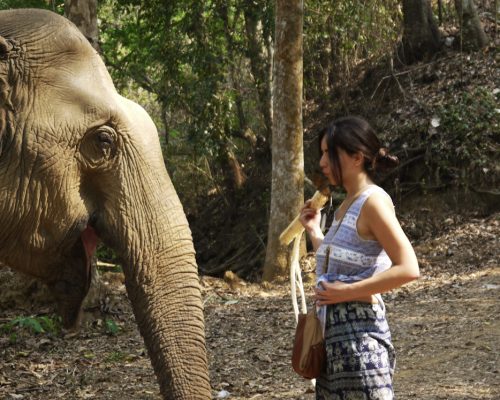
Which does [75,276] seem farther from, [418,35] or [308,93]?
[308,93]

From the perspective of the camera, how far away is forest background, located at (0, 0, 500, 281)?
12.7 m

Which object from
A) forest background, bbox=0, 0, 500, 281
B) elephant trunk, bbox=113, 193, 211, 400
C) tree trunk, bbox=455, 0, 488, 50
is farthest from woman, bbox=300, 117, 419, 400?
tree trunk, bbox=455, 0, 488, 50

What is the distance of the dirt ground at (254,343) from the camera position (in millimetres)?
6523

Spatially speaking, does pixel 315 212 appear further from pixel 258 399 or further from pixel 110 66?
pixel 110 66

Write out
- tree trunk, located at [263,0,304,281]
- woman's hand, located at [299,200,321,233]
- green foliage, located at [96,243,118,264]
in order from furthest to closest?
green foliage, located at [96,243,118,264] → tree trunk, located at [263,0,304,281] → woman's hand, located at [299,200,321,233]

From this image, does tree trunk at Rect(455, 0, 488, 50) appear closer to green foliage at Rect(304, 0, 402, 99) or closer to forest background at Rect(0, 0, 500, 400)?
forest background at Rect(0, 0, 500, 400)

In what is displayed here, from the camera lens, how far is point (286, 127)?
33.9 feet

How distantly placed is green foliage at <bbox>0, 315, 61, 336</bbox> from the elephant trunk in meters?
3.93

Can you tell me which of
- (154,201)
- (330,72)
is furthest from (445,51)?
(154,201)

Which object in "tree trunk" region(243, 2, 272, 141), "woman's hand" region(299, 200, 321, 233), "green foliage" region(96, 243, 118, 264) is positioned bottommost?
"woman's hand" region(299, 200, 321, 233)

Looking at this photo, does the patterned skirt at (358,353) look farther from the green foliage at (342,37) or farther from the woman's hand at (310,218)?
the green foliage at (342,37)

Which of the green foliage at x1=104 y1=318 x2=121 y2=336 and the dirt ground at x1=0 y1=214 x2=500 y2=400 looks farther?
the green foliage at x1=104 y1=318 x2=121 y2=336

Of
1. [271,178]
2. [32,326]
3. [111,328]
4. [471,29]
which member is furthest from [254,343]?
[471,29]

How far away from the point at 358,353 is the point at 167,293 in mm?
1059
